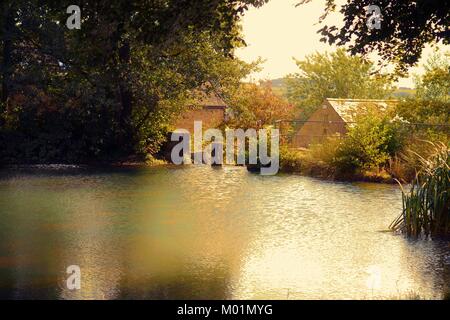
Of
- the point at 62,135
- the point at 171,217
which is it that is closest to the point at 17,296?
the point at 171,217

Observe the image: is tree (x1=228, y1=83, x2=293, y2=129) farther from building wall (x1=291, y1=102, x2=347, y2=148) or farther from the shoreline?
the shoreline

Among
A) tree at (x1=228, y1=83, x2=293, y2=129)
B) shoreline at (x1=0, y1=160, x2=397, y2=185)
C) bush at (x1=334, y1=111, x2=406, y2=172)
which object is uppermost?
tree at (x1=228, y1=83, x2=293, y2=129)

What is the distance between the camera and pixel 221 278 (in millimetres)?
10336

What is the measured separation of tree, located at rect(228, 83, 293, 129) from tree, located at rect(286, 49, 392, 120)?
1932 centimetres

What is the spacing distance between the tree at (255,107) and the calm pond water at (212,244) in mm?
11583

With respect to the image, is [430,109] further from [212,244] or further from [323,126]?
[323,126]

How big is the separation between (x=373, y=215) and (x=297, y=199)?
11.2 ft
